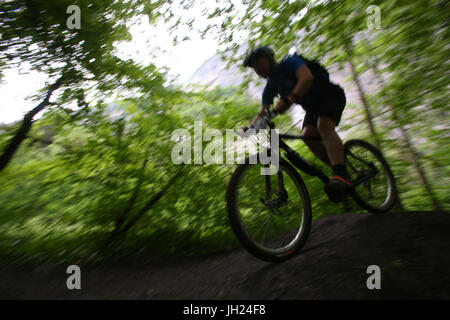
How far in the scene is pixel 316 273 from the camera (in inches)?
67.9

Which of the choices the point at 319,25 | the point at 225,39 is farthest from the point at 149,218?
the point at 319,25

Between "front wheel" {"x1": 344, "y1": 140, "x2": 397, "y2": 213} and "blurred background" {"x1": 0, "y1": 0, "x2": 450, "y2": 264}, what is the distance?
54 centimetres

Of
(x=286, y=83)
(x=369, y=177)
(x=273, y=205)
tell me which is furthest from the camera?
(x=369, y=177)

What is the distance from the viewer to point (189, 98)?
372 cm

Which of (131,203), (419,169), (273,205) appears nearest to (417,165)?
(419,169)

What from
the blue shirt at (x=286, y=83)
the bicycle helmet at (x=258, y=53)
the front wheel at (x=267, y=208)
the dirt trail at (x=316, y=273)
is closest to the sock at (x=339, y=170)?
the front wheel at (x=267, y=208)

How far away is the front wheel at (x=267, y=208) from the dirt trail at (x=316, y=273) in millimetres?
142

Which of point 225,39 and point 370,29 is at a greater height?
point 225,39

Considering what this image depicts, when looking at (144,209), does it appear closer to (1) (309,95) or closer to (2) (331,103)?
(1) (309,95)

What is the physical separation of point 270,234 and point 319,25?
7.58 ft

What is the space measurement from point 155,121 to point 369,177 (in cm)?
271

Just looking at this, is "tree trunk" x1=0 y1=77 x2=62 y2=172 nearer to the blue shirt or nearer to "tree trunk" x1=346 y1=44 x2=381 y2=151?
the blue shirt
